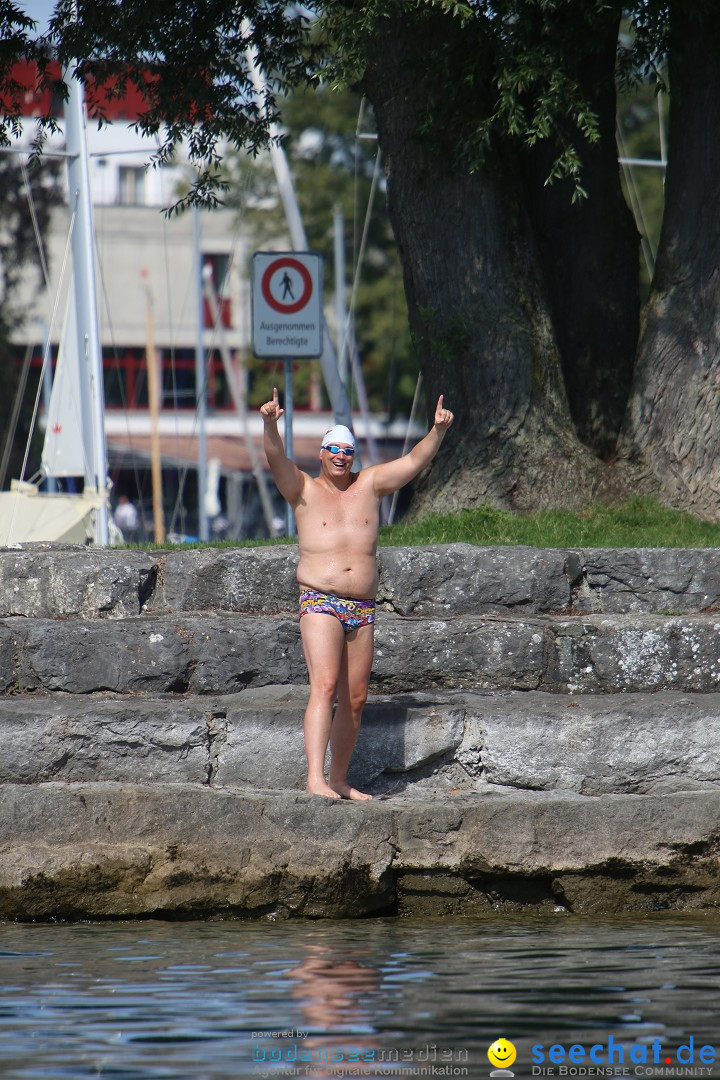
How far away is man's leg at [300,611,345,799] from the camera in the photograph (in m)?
6.29

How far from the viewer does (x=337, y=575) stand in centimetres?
653

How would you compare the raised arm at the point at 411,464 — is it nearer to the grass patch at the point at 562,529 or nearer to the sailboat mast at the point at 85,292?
the grass patch at the point at 562,529

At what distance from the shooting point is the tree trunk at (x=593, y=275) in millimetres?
10219

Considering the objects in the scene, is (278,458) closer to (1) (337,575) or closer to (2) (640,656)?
(1) (337,575)

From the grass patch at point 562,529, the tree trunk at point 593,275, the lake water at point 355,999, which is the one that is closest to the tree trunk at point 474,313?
the grass patch at point 562,529

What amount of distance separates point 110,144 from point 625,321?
3288 centimetres

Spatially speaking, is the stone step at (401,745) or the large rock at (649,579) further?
the large rock at (649,579)

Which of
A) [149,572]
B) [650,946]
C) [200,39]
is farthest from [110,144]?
[650,946]

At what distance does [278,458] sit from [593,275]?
4.68 metres

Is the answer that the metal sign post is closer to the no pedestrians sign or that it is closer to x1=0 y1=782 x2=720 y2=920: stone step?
the no pedestrians sign

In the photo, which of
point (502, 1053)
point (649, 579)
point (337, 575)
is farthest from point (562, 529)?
point (502, 1053)

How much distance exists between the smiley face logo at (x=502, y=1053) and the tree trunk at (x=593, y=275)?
656 centimetres

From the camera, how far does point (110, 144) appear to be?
133ft

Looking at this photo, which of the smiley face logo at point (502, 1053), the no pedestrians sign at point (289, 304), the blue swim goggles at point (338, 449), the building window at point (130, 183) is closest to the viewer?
the smiley face logo at point (502, 1053)
